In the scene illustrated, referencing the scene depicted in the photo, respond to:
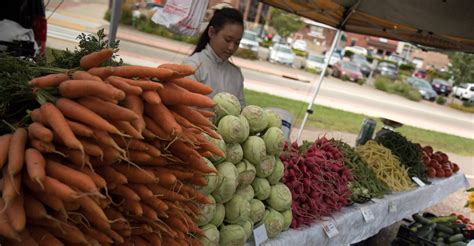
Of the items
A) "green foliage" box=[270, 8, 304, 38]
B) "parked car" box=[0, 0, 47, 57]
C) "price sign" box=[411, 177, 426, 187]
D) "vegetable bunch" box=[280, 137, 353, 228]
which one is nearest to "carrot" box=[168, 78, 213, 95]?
"vegetable bunch" box=[280, 137, 353, 228]

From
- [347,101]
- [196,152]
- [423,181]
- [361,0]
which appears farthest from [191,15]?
[347,101]

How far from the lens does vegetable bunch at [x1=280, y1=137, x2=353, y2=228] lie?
265 cm

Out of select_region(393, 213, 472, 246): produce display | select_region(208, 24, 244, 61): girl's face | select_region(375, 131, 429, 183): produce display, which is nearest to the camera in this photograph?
select_region(208, 24, 244, 61): girl's face

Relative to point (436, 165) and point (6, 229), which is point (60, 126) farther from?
point (436, 165)

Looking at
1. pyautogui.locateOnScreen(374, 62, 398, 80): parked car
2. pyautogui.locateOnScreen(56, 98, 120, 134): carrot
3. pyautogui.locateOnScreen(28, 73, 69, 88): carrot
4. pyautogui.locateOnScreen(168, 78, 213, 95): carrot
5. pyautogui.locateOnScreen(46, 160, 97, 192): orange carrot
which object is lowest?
pyautogui.locateOnScreen(374, 62, 398, 80): parked car

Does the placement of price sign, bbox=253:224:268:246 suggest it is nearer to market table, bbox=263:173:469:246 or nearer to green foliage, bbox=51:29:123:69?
market table, bbox=263:173:469:246

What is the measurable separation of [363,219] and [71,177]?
2463 millimetres

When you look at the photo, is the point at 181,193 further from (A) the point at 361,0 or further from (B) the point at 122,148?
(A) the point at 361,0

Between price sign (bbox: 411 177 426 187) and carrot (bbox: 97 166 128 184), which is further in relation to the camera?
price sign (bbox: 411 177 426 187)

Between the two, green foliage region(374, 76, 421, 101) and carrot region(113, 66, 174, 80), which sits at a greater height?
carrot region(113, 66, 174, 80)

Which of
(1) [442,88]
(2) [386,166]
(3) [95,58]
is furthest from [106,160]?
(1) [442,88]

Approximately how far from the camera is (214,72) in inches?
120

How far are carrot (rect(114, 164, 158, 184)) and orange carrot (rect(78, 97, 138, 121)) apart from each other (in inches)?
7.2

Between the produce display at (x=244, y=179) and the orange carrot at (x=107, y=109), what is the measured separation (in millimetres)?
616
